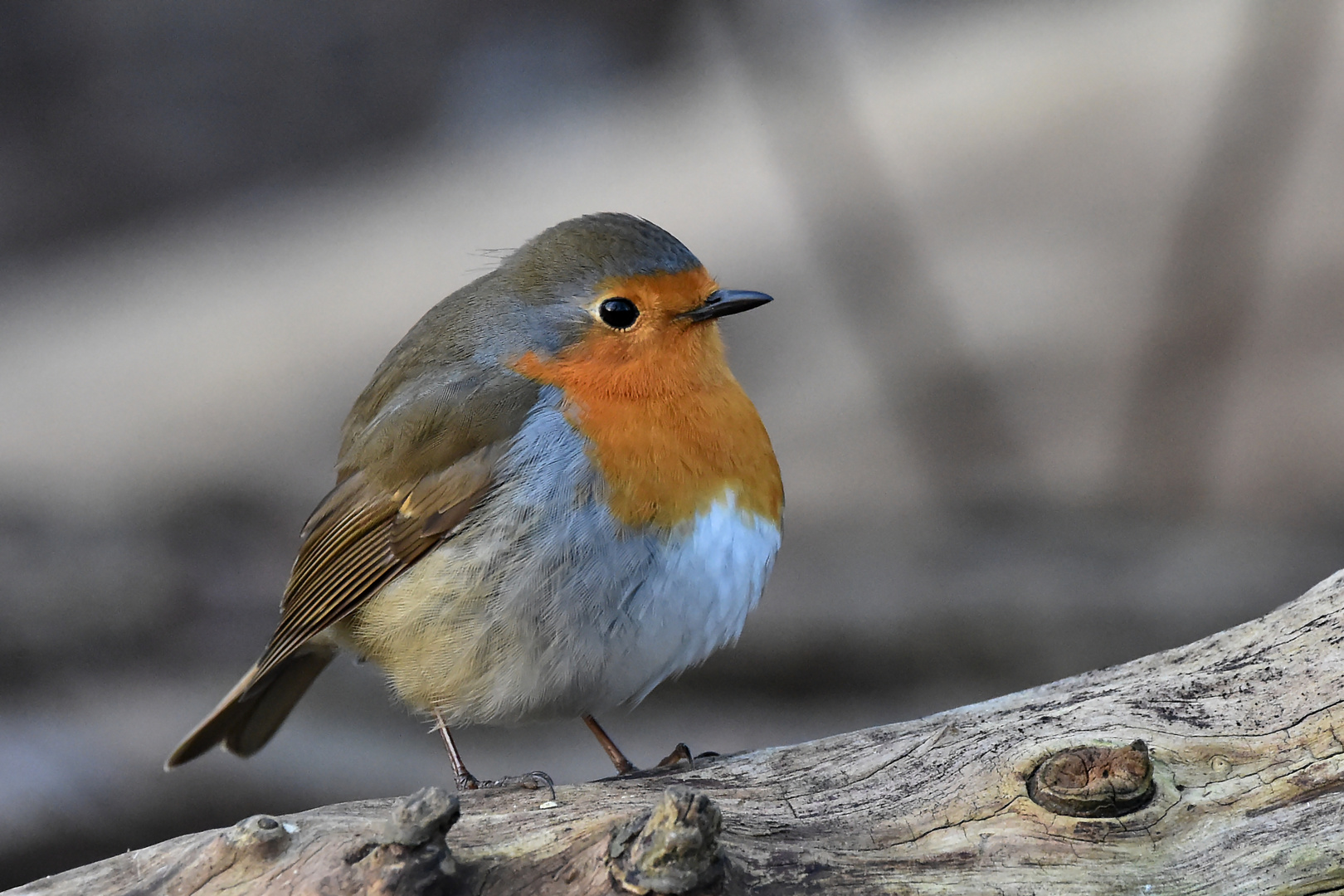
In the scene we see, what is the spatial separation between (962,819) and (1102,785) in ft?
0.74

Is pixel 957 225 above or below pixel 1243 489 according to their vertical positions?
above

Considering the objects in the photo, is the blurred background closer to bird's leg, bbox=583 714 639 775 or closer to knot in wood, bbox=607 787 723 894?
bird's leg, bbox=583 714 639 775

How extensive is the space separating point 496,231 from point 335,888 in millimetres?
3463

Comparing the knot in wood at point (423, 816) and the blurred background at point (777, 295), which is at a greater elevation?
the blurred background at point (777, 295)

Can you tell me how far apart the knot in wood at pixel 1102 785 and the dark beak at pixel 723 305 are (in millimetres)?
1134

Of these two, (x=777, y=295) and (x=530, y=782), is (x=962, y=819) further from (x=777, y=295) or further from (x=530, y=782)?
(x=777, y=295)

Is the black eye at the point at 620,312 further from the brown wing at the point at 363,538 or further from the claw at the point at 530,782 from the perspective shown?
the claw at the point at 530,782

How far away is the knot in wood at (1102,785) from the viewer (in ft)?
6.57

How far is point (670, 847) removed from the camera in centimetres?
165

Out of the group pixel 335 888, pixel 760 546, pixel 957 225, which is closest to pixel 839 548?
pixel 957 225

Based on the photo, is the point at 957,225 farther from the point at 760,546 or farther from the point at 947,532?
the point at 760,546

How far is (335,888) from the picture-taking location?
176cm

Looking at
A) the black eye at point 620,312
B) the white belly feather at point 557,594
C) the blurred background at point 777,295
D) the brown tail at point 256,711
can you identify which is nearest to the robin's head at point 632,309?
the black eye at point 620,312

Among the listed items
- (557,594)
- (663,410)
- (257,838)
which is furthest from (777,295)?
(257,838)
